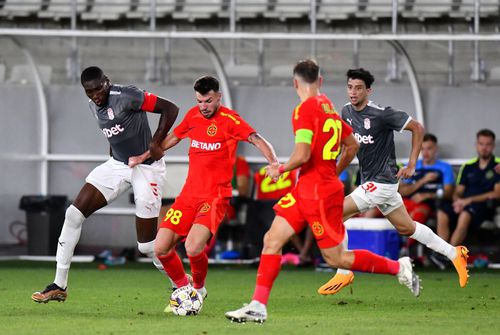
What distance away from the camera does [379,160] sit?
428 inches

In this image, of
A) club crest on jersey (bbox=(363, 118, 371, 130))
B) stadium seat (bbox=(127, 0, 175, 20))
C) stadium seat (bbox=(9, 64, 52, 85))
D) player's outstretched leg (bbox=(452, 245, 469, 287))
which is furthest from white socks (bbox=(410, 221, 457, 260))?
stadium seat (bbox=(127, 0, 175, 20))

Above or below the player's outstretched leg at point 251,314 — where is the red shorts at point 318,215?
above

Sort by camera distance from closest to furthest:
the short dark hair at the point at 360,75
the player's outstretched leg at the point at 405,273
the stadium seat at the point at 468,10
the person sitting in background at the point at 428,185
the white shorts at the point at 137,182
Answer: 1. the player's outstretched leg at the point at 405,273
2. the white shorts at the point at 137,182
3. the short dark hair at the point at 360,75
4. the person sitting in background at the point at 428,185
5. the stadium seat at the point at 468,10

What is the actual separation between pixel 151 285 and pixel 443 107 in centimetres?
549

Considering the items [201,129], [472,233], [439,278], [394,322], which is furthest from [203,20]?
[394,322]

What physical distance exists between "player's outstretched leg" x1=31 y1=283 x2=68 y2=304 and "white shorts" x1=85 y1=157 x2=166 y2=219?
872 millimetres

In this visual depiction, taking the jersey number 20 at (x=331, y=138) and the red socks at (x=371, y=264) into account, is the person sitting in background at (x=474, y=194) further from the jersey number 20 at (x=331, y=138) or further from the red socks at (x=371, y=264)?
the jersey number 20 at (x=331, y=138)

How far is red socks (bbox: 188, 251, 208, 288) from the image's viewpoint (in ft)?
30.4

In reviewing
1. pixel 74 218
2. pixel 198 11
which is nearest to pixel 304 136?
pixel 74 218

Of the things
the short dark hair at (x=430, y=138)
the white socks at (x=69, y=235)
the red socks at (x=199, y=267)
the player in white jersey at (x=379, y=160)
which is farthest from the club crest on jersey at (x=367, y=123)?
the short dark hair at (x=430, y=138)

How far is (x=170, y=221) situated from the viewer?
912 cm

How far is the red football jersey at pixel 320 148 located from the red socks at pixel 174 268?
1473 millimetres

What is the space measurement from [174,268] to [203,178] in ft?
2.38

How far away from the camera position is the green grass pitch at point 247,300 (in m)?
7.94
